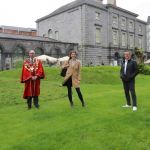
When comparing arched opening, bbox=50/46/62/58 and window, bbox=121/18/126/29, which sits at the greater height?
window, bbox=121/18/126/29

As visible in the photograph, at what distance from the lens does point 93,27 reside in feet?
186

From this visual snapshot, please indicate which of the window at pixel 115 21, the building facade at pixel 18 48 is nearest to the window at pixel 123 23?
the window at pixel 115 21

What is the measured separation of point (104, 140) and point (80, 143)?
0.61m

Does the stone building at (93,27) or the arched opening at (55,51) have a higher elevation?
the stone building at (93,27)

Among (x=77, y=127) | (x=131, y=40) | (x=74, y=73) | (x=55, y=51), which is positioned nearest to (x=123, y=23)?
(x=131, y=40)

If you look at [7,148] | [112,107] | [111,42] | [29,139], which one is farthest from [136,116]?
[111,42]

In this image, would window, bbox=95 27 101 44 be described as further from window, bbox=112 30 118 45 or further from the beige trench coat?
the beige trench coat

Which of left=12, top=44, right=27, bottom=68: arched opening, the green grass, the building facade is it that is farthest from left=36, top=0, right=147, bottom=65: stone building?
the green grass

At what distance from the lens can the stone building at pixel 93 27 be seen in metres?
55.5

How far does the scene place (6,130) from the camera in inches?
341

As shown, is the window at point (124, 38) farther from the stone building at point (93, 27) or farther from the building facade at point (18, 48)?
the building facade at point (18, 48)

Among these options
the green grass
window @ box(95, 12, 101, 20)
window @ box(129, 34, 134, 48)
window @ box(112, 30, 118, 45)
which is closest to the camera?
the green grass

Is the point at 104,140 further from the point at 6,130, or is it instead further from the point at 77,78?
the point at 77,78

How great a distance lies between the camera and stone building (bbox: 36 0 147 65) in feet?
182
